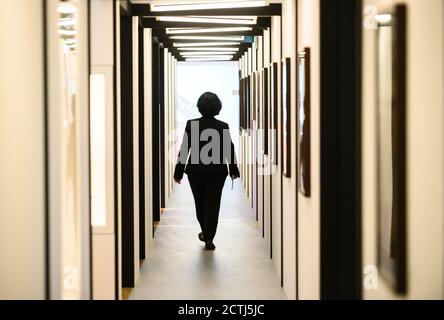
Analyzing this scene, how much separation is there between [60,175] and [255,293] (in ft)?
9.85

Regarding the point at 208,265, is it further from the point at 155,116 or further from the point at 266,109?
the point at 155,116

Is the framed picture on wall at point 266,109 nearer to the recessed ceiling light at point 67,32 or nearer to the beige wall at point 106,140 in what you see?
the beige wall at point 106,140

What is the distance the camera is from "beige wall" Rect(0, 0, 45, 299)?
9.87 ft

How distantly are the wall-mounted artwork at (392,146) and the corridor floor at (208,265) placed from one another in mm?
2572

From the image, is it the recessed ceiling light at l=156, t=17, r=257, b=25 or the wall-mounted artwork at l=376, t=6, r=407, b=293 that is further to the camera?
the recessed ceiling light at l=156, t=17, r=257, b=25

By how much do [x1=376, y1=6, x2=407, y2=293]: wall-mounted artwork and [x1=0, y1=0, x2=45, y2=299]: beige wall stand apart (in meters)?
1.76

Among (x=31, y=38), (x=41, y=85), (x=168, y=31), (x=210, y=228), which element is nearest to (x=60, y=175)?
(x=41, y=85)

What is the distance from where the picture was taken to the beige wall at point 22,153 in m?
3.01

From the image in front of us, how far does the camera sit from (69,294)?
3869 millimetres

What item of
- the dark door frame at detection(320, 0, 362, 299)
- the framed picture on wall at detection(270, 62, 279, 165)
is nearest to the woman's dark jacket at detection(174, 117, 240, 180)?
the framed picture on wall at detection(270, 62, 279, 165)

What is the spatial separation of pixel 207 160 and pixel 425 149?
4692 millimetres

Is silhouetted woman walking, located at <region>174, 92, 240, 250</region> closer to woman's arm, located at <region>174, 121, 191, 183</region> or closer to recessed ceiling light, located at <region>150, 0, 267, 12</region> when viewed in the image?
woman's arm, located at <region>174, 121, 191, 183</region>

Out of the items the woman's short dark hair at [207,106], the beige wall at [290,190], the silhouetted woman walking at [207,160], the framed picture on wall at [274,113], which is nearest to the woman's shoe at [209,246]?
the silhouetted woman walking at [207,160]

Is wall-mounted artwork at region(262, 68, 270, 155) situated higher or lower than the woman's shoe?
higher
